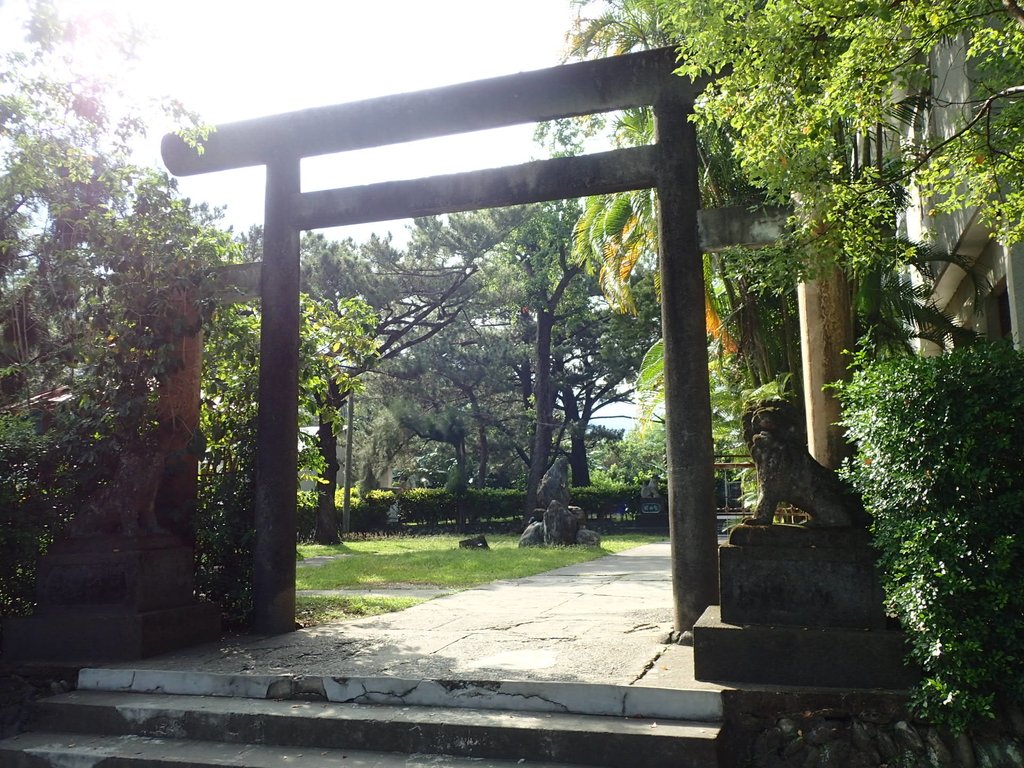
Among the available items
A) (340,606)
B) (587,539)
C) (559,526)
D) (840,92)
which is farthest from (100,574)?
(587,539)

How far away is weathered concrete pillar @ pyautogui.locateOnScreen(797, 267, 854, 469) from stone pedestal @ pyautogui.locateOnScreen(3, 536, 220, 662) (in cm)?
524

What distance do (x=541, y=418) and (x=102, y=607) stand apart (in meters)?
23.4

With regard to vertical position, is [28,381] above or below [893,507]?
above

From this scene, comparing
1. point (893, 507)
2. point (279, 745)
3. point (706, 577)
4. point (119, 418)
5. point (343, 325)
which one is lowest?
point (279, 745)

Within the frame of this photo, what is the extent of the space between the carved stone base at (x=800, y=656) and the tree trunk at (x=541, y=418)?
76.9 ft

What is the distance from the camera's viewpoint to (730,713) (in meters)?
4.36

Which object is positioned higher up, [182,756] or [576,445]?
[576,445]

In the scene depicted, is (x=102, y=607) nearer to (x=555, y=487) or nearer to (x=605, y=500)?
(x=555, y=487)

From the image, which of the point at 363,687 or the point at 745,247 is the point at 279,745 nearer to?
the point at 363,687

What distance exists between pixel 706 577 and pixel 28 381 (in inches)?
265

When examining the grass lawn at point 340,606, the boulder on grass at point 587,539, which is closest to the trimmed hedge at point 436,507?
the boulder on grass at point 587,539

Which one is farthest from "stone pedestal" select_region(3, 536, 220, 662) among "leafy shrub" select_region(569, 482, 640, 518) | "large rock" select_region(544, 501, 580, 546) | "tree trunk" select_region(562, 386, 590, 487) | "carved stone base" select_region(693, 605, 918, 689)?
"tree trunk" select_region(562, 386, 590, 487)

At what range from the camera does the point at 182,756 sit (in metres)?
4.59

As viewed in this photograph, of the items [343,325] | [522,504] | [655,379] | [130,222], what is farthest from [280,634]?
[522,504]
